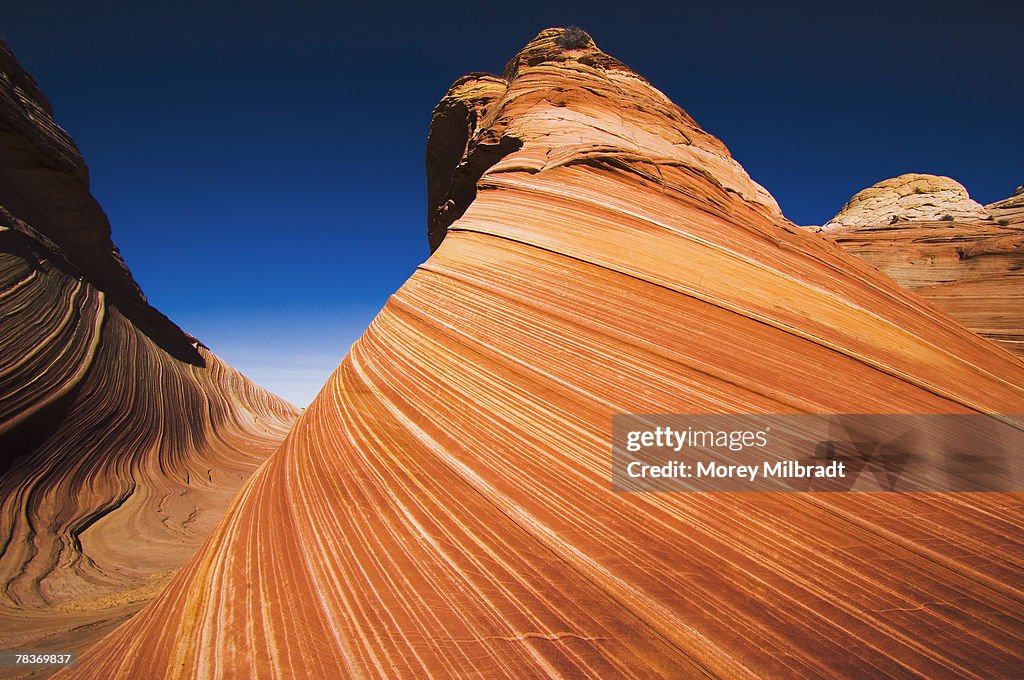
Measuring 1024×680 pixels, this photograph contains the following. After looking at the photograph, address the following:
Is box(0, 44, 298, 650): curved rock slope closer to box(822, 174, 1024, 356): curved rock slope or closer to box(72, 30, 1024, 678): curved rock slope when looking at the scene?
box(72, 30, 1024, 678): curved rock slope

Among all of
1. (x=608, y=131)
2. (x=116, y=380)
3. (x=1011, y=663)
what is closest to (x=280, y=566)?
(x=1011, y=663)

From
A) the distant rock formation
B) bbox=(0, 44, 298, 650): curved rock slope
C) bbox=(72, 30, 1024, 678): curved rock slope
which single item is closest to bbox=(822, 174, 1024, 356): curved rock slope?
the distant rock formation

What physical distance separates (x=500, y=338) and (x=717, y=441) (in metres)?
1.22

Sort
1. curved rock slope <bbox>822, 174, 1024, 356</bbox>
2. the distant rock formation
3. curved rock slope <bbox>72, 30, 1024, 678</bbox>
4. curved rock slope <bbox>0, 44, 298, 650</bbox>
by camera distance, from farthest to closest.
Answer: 1. the distant rock formation
2. curved rock slope <bbox>0, 44, 298, 650</bbox>
3. curved rock slope <bbox>822, 174, 1024, 356</bbox>
4. curved rock slope <bbox>72, 30, 1024, 678</bbox>

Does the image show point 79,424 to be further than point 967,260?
Yes

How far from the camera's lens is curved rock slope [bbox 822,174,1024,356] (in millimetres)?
3934

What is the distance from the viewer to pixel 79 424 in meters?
5.93

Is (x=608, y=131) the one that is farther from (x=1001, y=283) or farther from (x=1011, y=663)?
(x=1011, y=663)

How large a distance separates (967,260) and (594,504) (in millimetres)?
5271

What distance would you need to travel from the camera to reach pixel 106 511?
213 inches

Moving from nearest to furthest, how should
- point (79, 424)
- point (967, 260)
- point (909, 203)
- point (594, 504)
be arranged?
point (594, 504), point (967, 260), point (79, 424), point (909, 203)

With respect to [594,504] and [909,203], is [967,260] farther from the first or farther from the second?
[594,504]

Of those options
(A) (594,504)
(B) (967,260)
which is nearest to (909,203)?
(B) (967,260)

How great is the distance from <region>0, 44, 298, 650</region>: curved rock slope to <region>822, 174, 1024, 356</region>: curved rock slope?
299 inches
